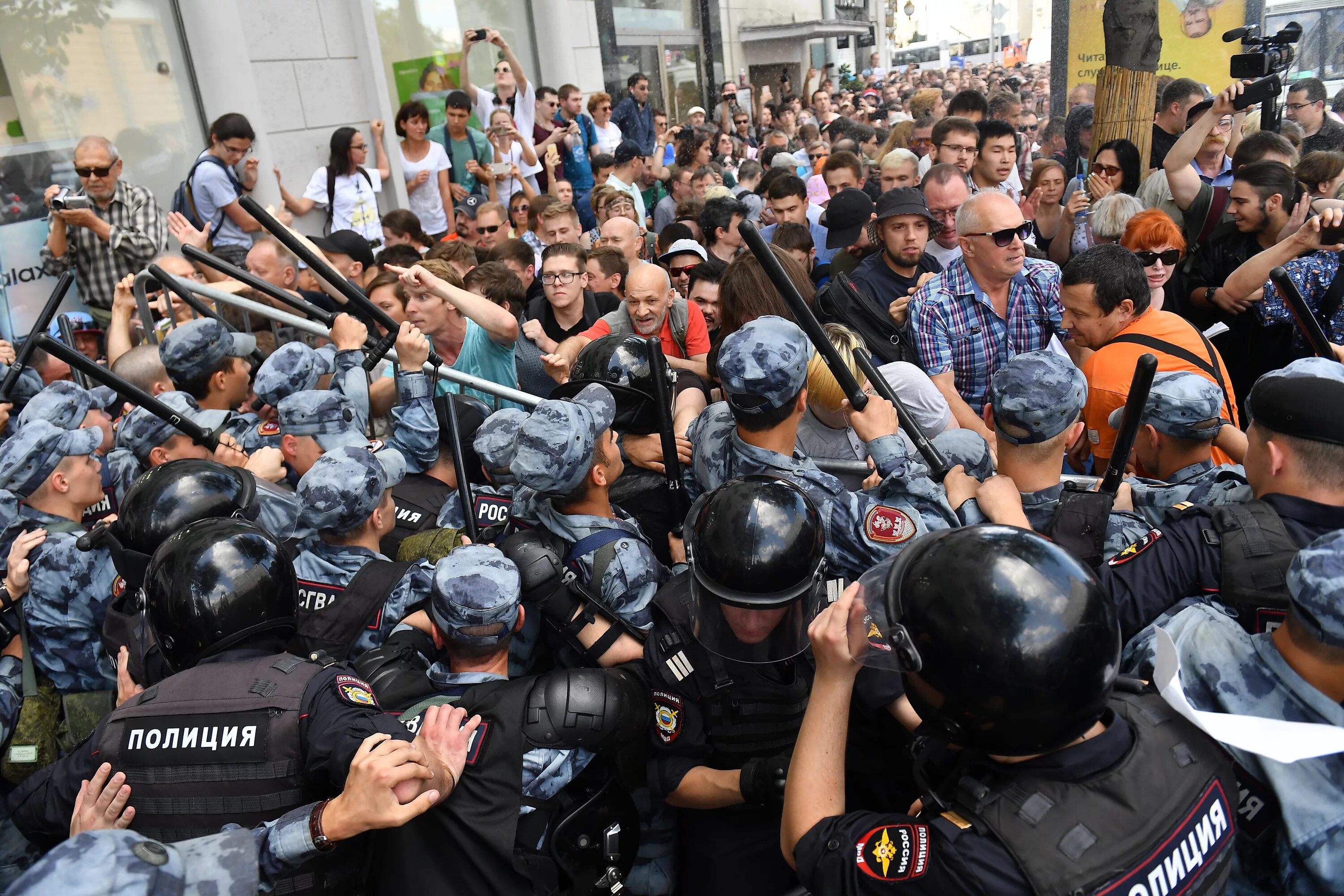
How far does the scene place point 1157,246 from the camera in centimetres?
457

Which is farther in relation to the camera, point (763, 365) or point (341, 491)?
point (341, 491)

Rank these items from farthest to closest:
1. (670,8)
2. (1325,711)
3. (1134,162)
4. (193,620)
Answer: (670,8)
(1134,162)
(193,620)
(1325,711)

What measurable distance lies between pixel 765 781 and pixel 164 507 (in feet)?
6.72

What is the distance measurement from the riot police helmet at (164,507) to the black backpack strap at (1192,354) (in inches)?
129

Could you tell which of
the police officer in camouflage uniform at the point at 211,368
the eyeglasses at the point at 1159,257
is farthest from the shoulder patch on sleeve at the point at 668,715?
the eyeglasses at the point at 1159,257

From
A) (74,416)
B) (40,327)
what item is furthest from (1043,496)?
(40,327)

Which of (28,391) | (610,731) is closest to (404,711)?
(610,731)

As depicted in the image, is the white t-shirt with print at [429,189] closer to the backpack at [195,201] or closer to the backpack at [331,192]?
the backpack at [331,192]

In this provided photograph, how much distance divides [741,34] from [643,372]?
1900 cm

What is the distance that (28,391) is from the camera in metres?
4.92

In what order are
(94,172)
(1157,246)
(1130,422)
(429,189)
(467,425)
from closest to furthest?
(1130,422) < (467,425) < (1157,246) < (94,172) < (429,189)

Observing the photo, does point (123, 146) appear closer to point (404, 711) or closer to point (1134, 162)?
point (404, 711)

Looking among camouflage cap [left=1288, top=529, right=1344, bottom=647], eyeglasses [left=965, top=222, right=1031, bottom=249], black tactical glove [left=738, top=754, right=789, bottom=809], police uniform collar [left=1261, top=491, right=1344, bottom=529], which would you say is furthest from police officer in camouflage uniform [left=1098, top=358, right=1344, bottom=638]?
eyeglasses [left=965, top=222, right=1031, bottom=249]

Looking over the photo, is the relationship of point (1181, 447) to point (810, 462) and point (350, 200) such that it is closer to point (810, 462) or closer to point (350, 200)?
point (810, 462)
